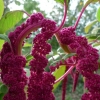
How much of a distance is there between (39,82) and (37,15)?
12 centimetres

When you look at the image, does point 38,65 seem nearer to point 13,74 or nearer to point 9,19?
point 13,74

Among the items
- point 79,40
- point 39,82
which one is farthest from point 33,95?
point 79,40

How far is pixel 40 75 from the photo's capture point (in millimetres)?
435

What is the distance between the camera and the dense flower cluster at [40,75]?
1.39ft

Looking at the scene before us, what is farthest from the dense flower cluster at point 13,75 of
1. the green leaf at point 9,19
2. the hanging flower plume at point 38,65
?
the green leaf at point 9,19

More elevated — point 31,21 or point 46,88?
point 31,21

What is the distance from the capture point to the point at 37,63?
0.43 m

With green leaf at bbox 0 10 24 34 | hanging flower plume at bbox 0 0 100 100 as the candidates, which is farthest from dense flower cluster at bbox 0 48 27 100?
green leaf at bbox 0 10 24 34

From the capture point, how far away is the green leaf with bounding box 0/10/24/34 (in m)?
0.54

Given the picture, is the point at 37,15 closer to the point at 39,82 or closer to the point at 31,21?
the point at 31,21

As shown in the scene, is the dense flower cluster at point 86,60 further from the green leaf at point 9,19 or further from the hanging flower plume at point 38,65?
the green leaf at point 9,19

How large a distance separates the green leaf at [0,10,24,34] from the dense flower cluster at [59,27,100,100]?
113mm

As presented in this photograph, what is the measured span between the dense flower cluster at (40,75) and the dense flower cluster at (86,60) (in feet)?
0.15

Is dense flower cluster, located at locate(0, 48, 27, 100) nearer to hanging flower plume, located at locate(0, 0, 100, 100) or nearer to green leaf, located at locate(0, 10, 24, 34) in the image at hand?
hanging flower plume, located at locate(0, 0, 100, 100)
